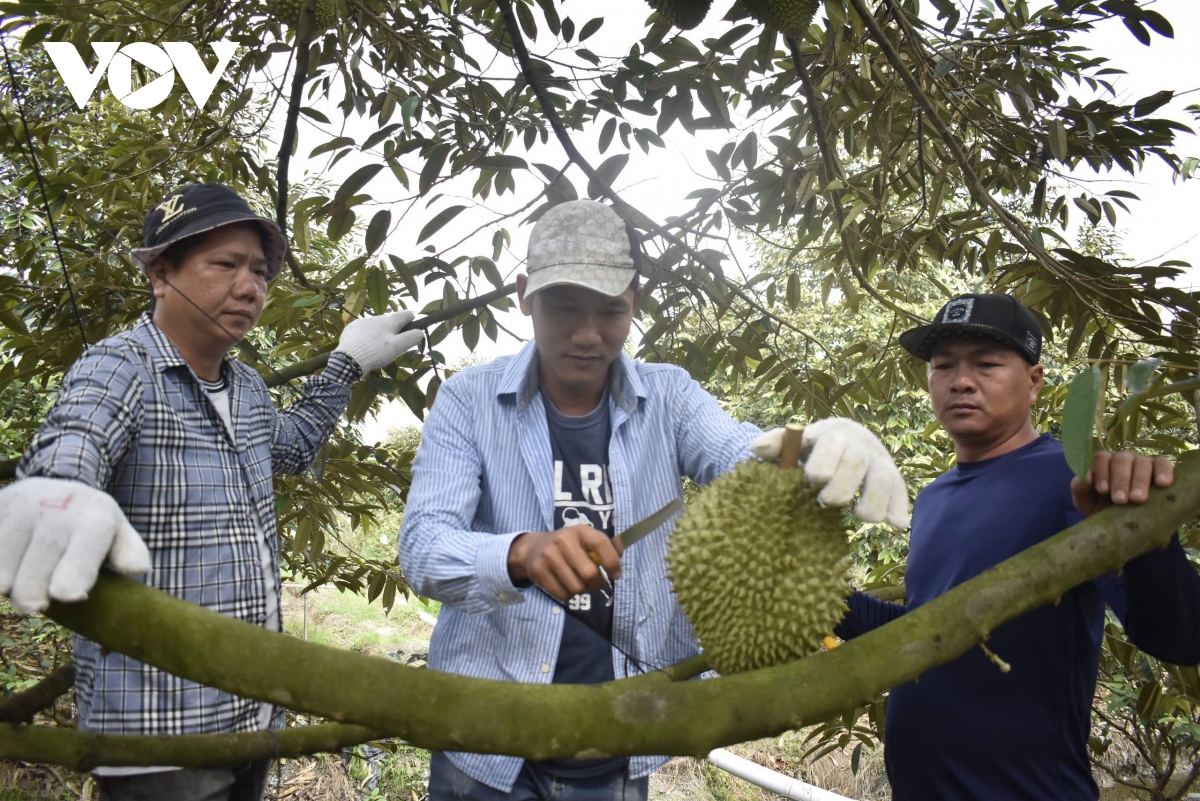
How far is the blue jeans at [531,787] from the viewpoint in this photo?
145 cm

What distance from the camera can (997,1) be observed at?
8.46 feet

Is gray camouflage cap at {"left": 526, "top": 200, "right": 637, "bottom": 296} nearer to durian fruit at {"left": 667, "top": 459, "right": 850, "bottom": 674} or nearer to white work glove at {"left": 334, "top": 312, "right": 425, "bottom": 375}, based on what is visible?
durian fruit at {"left": 667, "top": 459, "right": 850, "bottom": 674}

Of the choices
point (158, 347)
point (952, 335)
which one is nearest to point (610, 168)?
point (952, 335)

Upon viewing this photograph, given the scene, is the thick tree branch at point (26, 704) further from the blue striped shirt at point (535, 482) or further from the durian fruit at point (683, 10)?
the durian fruit at point (683, 10)

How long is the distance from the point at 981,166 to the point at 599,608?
233 cm

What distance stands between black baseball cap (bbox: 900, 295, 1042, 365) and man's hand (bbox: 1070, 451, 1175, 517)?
2.60 ft

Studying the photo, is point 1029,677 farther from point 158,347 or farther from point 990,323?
point 158,347

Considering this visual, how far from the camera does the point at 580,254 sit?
57.7 inches

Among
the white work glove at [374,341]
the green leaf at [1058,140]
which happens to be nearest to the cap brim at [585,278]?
the white work glove at [374,341]

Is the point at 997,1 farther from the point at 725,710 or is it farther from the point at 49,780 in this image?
the point at 49,780

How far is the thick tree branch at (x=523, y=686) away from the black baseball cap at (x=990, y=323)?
1094mm

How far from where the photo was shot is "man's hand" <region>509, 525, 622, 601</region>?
3.09ft

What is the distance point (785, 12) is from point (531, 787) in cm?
164

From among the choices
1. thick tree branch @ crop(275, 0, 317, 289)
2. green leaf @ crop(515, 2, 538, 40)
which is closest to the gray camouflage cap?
thick tree branch @ crop(275, 0, 317, 289)
